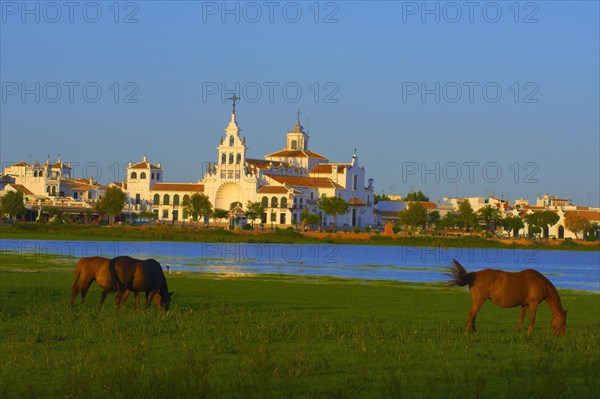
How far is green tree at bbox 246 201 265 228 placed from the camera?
146 meters

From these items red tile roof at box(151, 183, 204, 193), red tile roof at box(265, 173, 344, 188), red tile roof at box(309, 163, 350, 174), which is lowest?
red tile roof at box(151, 183, 204, 193)

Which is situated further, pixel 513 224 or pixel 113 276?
pixel 513 224

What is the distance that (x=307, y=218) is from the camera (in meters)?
144

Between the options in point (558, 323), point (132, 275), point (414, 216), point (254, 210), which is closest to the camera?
point (558, 323)

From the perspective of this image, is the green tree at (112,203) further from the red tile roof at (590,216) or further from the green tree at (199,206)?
the red tile roof at (590,216)

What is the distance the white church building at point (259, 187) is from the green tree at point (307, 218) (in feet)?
9.75

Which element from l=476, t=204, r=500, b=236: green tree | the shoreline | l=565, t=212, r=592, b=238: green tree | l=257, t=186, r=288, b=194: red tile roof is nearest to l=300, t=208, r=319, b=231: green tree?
l=257, t=186, r=288, b=194: red tile roof

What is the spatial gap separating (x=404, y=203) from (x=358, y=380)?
178876 mm

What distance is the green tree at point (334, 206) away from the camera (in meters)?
149

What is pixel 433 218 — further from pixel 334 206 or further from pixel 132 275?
pixel 132 275

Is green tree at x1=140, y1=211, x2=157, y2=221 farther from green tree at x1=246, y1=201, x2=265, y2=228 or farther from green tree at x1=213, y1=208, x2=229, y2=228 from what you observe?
green tree at x1=246, y1=201, x2=265, y2=228

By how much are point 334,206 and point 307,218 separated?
19.7 ft

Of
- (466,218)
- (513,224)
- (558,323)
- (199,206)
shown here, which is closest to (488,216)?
(513,224)

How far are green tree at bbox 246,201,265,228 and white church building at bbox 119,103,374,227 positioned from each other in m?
2.46
